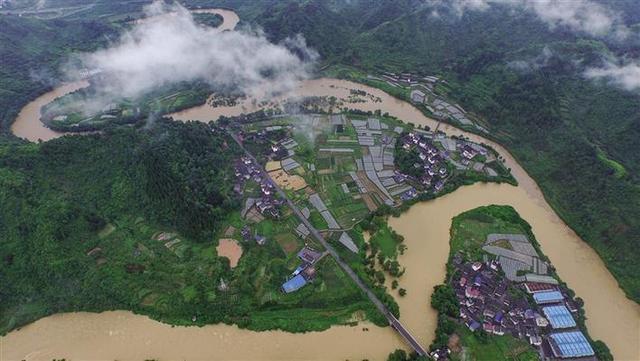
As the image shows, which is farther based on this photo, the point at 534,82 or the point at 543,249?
the point at 534,82

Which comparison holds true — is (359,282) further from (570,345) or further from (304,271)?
(570,345)

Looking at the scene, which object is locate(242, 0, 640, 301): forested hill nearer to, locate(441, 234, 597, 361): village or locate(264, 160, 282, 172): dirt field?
locate(441, 234, 597, 361): village

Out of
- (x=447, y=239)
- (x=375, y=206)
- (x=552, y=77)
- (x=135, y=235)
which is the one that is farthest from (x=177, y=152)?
(x=552, y=77)

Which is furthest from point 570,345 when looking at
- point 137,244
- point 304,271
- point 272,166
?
point 137,244

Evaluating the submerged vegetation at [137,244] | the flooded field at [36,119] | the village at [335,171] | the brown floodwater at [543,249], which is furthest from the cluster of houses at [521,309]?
the flooded field at [36,119]

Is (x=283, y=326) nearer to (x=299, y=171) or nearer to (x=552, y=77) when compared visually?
(x=299, y=171)

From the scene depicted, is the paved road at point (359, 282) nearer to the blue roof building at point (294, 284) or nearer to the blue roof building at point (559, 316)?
the blue roof building at point (294, 284)

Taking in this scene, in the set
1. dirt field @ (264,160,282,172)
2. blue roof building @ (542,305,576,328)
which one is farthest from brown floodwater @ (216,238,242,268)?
blue roof building @ (542,305,576,328)

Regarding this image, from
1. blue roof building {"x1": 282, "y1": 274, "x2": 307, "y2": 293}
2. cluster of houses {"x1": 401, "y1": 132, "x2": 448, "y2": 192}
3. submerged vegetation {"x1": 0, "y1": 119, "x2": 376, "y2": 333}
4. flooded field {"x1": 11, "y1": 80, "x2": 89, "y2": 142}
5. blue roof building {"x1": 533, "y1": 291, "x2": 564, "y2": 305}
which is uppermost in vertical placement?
cluster of houses {"x1": 401, "y1": 132, "x2": 448, "y2": 192}
